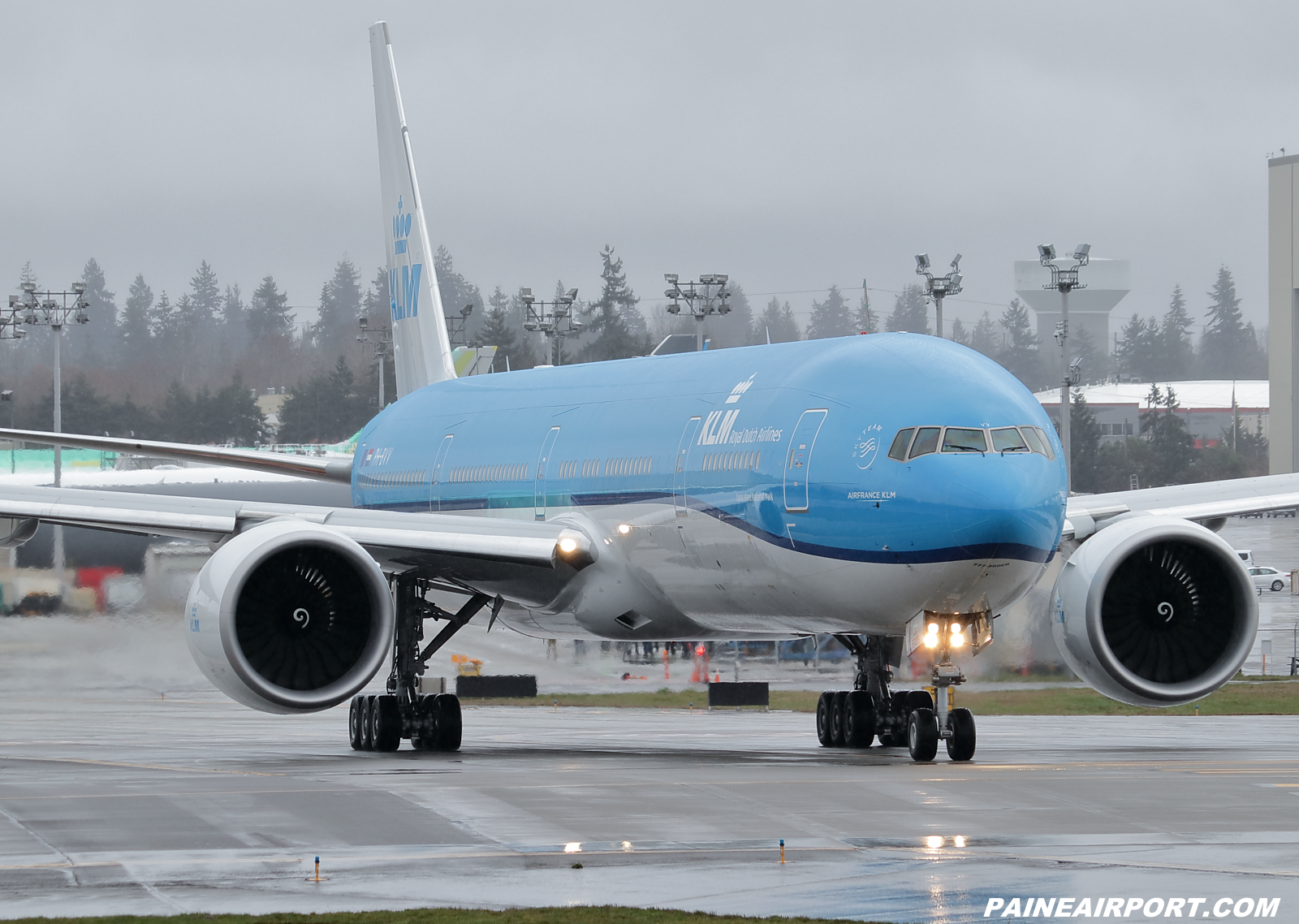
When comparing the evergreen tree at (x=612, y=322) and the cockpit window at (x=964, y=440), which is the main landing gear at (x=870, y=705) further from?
the evergreen tree at (x=612, y=322)

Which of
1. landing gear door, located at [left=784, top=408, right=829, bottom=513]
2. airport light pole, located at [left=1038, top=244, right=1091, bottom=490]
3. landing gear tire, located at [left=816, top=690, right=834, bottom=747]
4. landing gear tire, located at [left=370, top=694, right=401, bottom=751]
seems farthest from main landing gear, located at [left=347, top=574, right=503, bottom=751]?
airport light pole, located at [left=1038, top=244, right=1091, bottom=490]

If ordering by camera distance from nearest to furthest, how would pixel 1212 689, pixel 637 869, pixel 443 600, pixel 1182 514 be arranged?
pixel 637 869 → pixel 1212 689 → pixel 1182 514 → pixel 443 600

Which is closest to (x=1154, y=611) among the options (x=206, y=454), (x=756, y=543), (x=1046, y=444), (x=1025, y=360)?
(x=1046, y=444)

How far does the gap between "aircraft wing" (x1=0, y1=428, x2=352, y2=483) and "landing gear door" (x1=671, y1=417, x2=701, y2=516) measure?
7.17m

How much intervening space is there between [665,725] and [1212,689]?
11463 mm

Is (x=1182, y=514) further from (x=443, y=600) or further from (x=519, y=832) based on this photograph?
(x=443, y=600)

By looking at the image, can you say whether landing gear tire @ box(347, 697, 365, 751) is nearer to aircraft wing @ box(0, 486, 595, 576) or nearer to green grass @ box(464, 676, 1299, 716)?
aircraft wing @ box(0, 486, 595, 576)

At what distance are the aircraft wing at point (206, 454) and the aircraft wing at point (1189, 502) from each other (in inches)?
422

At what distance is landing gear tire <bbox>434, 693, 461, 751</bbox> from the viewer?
23.4 m

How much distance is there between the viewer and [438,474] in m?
27.3

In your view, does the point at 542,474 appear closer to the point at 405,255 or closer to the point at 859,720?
the point at 859,720

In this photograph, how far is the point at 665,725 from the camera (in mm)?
30125

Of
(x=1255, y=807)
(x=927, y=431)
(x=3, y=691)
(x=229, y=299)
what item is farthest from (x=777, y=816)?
(x=229, y=299)

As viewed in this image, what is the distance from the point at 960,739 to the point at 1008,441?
3086 millimetres
